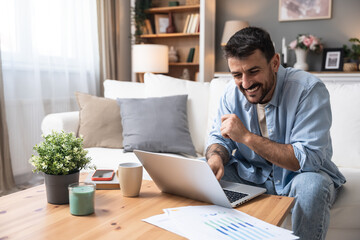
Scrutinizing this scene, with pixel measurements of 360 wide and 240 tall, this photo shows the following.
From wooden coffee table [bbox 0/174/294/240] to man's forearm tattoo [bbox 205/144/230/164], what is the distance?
322mm

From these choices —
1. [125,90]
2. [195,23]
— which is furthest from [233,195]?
[195,23]

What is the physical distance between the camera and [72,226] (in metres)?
0.90

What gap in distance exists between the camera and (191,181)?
41.3 inches

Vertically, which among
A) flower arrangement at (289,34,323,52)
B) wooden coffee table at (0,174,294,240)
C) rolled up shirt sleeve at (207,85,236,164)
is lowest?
wooden coffee table at (0,174,294,240)

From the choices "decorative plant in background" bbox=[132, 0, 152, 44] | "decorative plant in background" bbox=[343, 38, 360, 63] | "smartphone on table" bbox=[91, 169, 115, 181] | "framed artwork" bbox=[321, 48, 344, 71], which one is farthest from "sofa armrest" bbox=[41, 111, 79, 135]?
"decorative plant in background" bbox=[343, 38, 360, 63]

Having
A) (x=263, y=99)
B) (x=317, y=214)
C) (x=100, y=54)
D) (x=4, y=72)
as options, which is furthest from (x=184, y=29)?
(x=317, y=214)

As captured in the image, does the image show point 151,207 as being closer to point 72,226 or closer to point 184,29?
point 72,226

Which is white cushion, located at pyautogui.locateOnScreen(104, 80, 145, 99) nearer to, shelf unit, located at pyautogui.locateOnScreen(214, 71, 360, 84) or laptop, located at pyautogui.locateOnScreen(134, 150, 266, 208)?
laptop, located at pyautogui.locateOnScreen(134, 150, 266, 208)

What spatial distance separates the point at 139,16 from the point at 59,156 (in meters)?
3.66

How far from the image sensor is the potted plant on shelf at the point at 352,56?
368cm

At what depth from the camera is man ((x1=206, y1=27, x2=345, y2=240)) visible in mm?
1175

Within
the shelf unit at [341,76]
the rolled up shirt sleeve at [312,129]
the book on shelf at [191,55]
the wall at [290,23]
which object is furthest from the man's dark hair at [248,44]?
the book on shelf at [191,55]

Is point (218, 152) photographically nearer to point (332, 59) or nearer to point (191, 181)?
point (191, 181)

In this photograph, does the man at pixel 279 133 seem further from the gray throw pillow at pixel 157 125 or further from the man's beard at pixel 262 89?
the gray throw pillow at pixel 157 125
